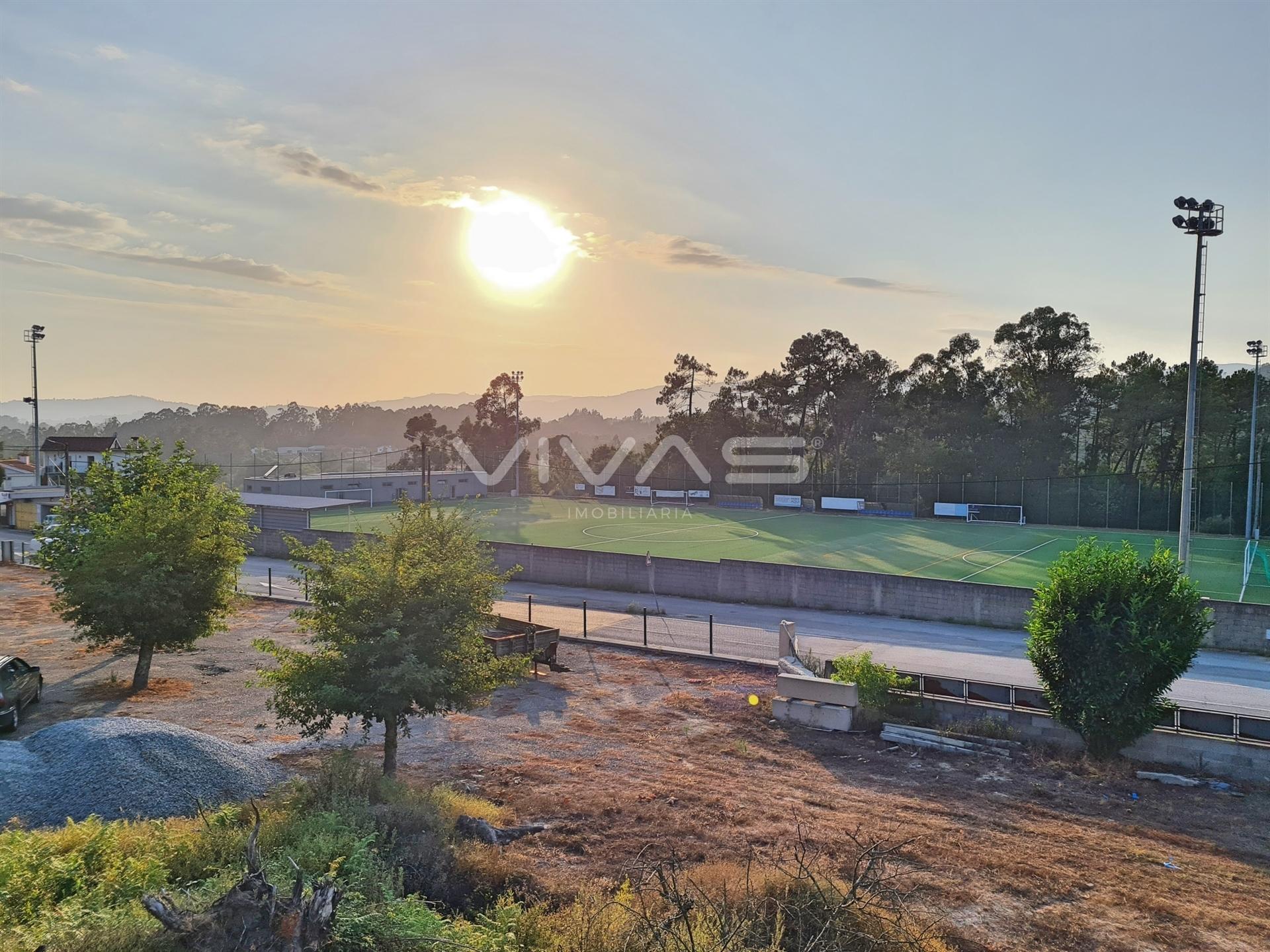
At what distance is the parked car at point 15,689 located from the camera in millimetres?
15555

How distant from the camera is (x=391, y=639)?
11.8m

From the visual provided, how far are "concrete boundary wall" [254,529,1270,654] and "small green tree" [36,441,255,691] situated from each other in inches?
265

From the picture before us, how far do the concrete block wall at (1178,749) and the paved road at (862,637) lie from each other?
430 cm

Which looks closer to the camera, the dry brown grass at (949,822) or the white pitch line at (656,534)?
the dry brown grass at (949,822)

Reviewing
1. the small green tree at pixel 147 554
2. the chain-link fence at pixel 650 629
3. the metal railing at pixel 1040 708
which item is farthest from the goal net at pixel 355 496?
the metal railing at pixel 1040 708

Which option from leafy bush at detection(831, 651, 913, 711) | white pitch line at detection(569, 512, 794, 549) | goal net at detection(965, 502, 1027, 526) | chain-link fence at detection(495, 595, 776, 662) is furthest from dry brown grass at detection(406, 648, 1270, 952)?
goal net at detection(965, 502, 1027, 526)

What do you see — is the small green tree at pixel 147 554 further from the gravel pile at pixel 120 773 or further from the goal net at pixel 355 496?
the goal net at pixel 355 496

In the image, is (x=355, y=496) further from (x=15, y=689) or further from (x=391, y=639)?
(x=391, y=639)

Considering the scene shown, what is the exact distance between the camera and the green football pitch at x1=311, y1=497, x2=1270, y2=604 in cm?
3950

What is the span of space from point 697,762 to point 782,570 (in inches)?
711

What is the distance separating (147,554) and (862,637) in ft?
68.1

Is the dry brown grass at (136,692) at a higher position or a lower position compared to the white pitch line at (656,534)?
lower

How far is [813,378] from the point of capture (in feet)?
272

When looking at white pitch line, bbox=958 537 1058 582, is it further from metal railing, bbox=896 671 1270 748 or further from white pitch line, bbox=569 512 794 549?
metal railing, bbox=896 671 1270 748
